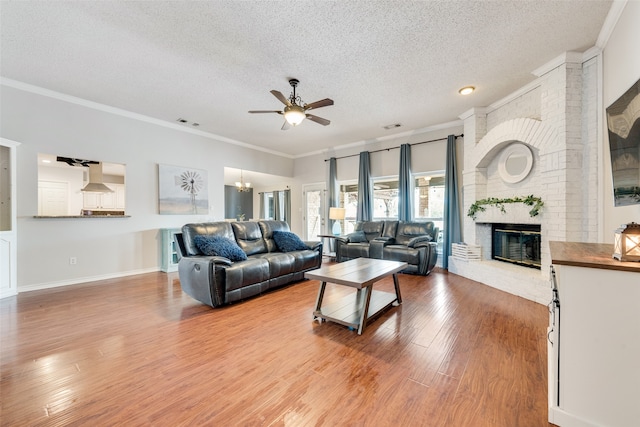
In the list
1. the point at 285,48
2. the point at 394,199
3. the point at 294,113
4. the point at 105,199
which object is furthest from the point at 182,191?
the point at 394,199

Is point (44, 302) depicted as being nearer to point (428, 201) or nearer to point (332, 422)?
point (332, 422)

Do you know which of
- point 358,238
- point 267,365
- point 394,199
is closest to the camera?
point 267,365

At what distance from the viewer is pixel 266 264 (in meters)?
3.51

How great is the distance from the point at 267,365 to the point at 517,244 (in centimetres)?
421

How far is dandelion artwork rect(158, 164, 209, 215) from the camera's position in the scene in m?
5.00

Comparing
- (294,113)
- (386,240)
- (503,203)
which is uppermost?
(294,113)

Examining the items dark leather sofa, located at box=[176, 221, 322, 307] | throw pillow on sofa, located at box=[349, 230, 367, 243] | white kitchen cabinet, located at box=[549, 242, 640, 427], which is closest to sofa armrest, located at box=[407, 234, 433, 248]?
throw pillow on sofa, located at box=[349, 230, 367, 243]

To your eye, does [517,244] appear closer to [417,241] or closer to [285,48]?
[417,241]

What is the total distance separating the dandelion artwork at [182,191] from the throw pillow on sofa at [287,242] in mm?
2200

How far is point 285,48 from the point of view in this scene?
277 cm

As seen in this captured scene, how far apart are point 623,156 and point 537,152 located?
1.97 metres

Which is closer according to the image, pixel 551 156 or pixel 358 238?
pixel 551 156

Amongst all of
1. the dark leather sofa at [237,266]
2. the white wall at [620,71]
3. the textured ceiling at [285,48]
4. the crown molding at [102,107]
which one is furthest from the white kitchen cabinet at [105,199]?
the white wall at [620,71]

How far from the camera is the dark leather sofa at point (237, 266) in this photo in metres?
2.99
